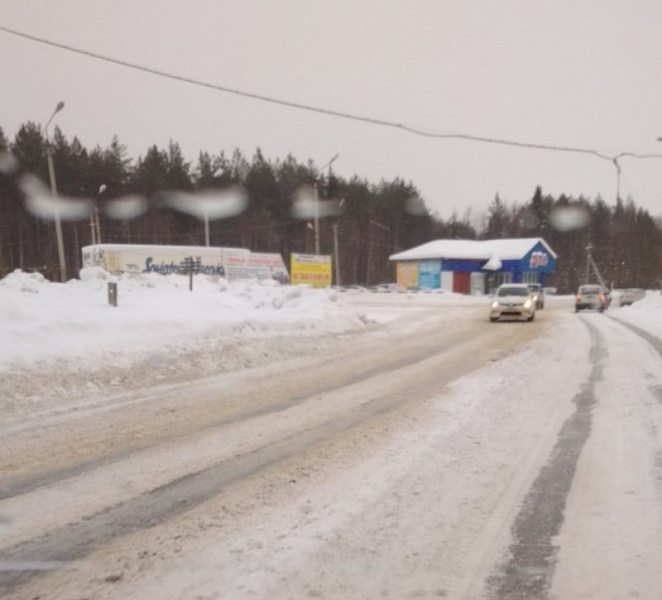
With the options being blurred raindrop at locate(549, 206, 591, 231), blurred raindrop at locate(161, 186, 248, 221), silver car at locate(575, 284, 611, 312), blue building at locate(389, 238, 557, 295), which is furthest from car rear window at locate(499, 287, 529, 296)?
blurred raindrop at locate(549, 206, 591, 231)

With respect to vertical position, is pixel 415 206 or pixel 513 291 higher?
pixel 415 206

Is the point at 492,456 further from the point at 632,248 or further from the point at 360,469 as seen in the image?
the point at 632,248

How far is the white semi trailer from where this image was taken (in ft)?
116

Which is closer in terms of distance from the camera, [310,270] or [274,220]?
[310,270]

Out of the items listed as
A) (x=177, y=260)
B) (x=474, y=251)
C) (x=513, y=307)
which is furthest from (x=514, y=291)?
(x=474, y=251)

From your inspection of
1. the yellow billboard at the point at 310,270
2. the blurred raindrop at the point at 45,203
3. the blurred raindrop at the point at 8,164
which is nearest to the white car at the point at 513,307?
the yellow billboard at the point at 310,270

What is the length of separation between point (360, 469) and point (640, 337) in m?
14.9

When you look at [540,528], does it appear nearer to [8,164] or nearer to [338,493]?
[338,493]

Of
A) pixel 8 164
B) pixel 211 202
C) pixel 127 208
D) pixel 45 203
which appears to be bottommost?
pixel 45 203

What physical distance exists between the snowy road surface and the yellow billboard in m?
22.2

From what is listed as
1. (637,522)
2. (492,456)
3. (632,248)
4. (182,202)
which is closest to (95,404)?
(492,456)

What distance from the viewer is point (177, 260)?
37469mm

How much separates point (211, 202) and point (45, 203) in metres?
19.5

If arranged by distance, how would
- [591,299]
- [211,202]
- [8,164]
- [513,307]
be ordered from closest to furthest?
[513,307], [591,299], [8,164], [211,202]
